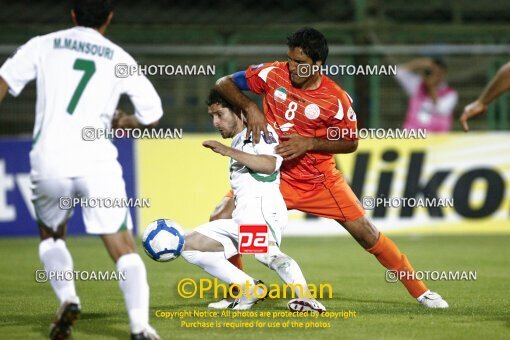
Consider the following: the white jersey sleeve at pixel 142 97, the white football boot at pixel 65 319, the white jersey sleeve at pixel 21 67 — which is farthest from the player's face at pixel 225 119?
the white football boot at pixel 65 319

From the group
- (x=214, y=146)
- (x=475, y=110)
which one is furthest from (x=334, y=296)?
(x=475, y=110)

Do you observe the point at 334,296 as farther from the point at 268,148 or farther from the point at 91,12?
the point at 91,12

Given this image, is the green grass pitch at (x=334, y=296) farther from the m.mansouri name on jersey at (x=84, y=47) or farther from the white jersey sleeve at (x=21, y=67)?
the m.mansouri name on jersey at (x=84, y=47)

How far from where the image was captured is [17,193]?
12992mm

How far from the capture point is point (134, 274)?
5430mm

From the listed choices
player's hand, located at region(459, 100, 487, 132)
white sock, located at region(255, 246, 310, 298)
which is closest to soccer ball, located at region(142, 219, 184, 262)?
white sock, located at region(255, 246, 310, 298)

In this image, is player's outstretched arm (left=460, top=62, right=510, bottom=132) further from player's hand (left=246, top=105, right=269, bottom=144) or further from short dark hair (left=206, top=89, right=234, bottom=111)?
short dark hair (left=206, top=89, right=234, bottom=111)

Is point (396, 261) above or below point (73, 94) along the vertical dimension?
below

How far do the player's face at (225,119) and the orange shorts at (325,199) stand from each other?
607 millimetres

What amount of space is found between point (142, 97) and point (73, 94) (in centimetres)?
40

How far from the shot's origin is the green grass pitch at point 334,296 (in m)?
6.22

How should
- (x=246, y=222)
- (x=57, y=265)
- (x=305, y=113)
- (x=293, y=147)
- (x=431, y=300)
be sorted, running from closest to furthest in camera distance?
(x=57, y=265)
(x=246, y=222)
(x=293, y=147)
(x=431, y=300)
(x=305, y=113)

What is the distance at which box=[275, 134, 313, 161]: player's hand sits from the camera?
282 inches

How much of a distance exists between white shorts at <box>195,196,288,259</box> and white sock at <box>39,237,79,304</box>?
156 centimetres
